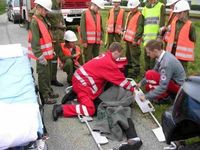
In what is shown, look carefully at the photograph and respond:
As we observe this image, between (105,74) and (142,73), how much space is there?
2561 millimetres

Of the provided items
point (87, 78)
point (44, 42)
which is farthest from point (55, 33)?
point (87, 78)

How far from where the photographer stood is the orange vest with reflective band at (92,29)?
7863 mm

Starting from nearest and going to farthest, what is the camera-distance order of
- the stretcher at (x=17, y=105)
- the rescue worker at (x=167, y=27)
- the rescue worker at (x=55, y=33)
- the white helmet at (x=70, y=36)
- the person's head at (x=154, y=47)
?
1. the stretcher at (x=17, y=105)
2. the person's head at (x=154, y=47)
3. the rescue worker at (x=167, y=27)
4. the rescue worker at (x=55, y=33)
5. the white helmet at (x=70, y=36)

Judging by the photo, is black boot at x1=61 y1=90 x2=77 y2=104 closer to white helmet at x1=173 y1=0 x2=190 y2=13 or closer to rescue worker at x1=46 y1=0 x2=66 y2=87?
rescue worker at x1=46 y1=0 x2=66 y2=87

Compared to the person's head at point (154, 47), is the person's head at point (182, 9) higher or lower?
higher

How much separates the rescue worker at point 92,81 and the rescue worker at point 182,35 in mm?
1300

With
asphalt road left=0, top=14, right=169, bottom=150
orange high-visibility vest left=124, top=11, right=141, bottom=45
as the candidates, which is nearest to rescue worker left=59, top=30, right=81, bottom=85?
orange high-visibility vest left=124, top=11, right=141, bottom=45

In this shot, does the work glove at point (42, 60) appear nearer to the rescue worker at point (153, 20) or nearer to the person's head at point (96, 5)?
the person's head at point (96, 5)

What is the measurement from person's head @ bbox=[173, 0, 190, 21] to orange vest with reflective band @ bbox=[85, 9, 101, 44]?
6.60 feet

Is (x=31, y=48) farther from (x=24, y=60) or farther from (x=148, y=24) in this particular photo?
(x=148, y=24)

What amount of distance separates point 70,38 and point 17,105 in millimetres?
3681

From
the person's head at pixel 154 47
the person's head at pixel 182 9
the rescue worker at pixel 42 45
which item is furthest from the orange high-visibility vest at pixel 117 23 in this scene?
the person's head at pixel 154 47

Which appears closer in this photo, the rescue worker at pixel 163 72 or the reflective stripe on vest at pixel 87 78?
the rescue worker at pixel 163 72

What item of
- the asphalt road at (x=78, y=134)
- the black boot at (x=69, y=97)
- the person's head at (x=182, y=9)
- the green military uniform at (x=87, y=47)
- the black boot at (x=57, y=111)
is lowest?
the asphalt road at (x=78, y=134)
